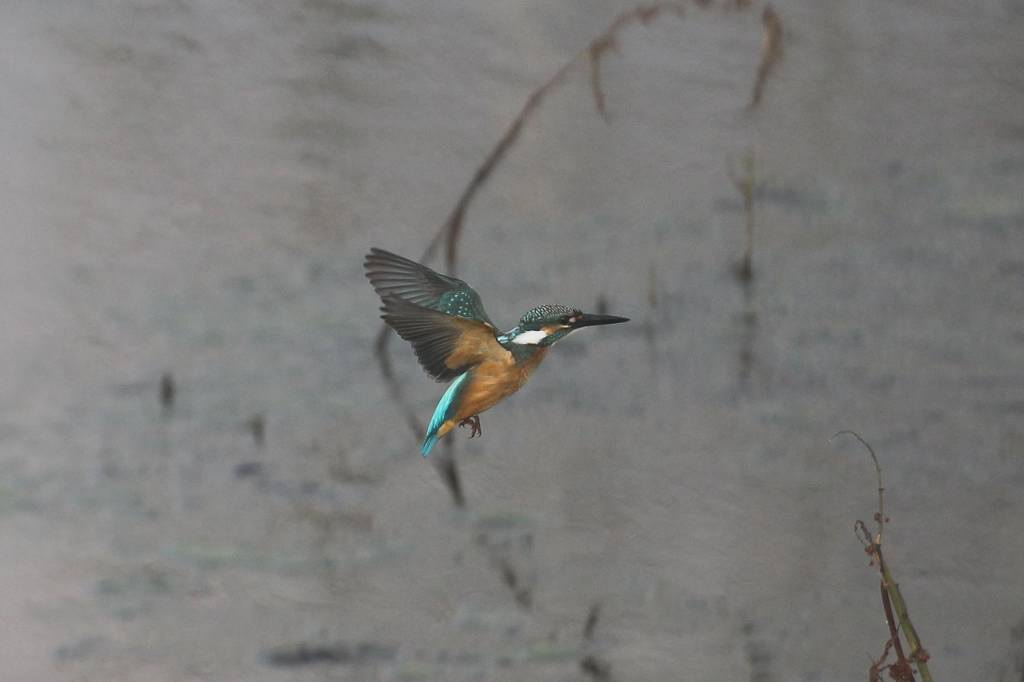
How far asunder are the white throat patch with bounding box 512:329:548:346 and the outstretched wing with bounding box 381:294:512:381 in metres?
0.01

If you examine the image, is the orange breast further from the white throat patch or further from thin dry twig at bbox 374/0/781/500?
thin dry twig at bbox 374/0/781/500

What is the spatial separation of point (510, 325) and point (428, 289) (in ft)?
1.74

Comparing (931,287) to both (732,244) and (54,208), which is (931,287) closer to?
(732,244)

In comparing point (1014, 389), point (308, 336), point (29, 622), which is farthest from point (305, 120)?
point (1014, 389)

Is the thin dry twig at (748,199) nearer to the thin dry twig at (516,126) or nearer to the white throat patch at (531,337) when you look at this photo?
the thin dry twig at (516,126)

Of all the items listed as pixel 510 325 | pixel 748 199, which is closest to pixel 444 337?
pixel 510 325

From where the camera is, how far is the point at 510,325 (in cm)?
105

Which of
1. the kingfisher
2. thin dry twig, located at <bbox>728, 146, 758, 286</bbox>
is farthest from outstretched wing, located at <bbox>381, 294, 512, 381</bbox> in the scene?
thin dry twig, located at <bbox>728, 146, 758, 286</bbox>

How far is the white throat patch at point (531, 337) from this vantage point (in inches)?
17.9

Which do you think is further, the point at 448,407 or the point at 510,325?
the point at 510,325

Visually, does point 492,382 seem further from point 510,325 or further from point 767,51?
point 767,51

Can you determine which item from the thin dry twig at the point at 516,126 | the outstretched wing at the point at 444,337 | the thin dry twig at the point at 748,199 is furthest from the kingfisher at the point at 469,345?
the thin dry twig at the point at 748,199

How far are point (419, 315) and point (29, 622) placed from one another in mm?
715

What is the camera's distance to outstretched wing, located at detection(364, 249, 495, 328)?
507 millimetres
